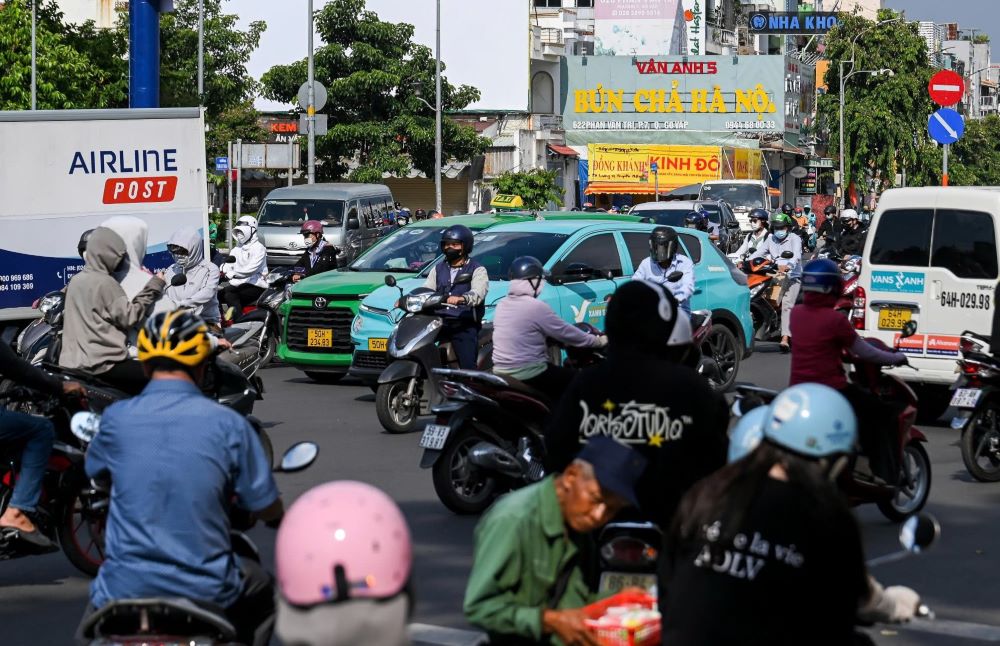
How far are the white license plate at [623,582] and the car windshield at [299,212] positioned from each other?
86.6 ft

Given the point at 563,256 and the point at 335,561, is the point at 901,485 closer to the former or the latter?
the point at 563,256

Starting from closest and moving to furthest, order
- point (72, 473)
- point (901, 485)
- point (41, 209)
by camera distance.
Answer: point (72, 473), point (901, 485), point (41, 209)

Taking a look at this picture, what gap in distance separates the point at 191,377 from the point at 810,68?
84593 mm

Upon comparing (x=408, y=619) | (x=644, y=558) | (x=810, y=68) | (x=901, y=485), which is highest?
(x=810, y=68)

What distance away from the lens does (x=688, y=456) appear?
5.17m

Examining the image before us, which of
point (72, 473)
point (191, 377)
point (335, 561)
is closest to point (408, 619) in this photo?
point (335, 561)

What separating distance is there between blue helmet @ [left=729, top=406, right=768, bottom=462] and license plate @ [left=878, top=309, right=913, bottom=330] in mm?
9749

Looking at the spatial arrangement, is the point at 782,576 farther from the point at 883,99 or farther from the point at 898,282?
the point at 883,99

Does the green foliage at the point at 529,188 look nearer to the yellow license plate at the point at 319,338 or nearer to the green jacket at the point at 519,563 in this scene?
the yellow license plate at the point at 319,338

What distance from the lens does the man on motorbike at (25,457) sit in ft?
23.5

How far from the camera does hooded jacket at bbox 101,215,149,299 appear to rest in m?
9.24

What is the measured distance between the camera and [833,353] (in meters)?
8.79

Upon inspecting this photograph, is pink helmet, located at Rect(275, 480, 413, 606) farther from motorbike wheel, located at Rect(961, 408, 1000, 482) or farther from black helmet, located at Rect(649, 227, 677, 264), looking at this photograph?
black helmet, located at Rect(649, 227, 677, 264)

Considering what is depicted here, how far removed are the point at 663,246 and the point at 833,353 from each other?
5513mm
